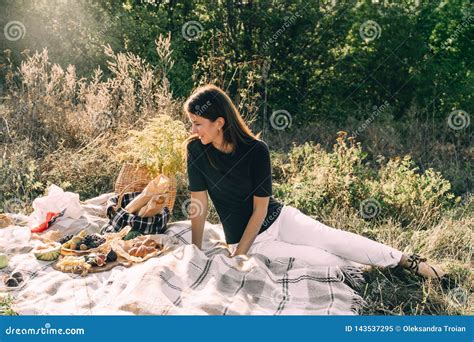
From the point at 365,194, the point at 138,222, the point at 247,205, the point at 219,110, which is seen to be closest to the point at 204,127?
the point at 219,110

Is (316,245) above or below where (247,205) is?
below

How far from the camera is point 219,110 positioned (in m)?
4.17

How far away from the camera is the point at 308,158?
6.18 metres

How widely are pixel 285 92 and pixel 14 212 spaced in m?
4.48

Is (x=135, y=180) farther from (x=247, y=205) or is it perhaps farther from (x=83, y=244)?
(x=247, y=205)

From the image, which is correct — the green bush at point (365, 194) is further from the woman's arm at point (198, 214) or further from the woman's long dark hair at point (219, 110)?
the woman's long dark hair at point (219, 110)

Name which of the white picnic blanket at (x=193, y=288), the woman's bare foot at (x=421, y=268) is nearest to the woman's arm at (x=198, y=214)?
the white picnic blanket at (x=193, y=288)

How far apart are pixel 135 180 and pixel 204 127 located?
122 cm

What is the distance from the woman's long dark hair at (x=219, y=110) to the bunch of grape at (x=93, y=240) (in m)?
1.14

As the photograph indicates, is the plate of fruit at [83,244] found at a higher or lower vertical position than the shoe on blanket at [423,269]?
lower

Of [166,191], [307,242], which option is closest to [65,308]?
[166,191]

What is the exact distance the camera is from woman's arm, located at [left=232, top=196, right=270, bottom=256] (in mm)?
4250

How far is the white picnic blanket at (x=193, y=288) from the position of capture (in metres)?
3.52

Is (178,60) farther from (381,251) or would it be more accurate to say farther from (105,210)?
(381,251)
